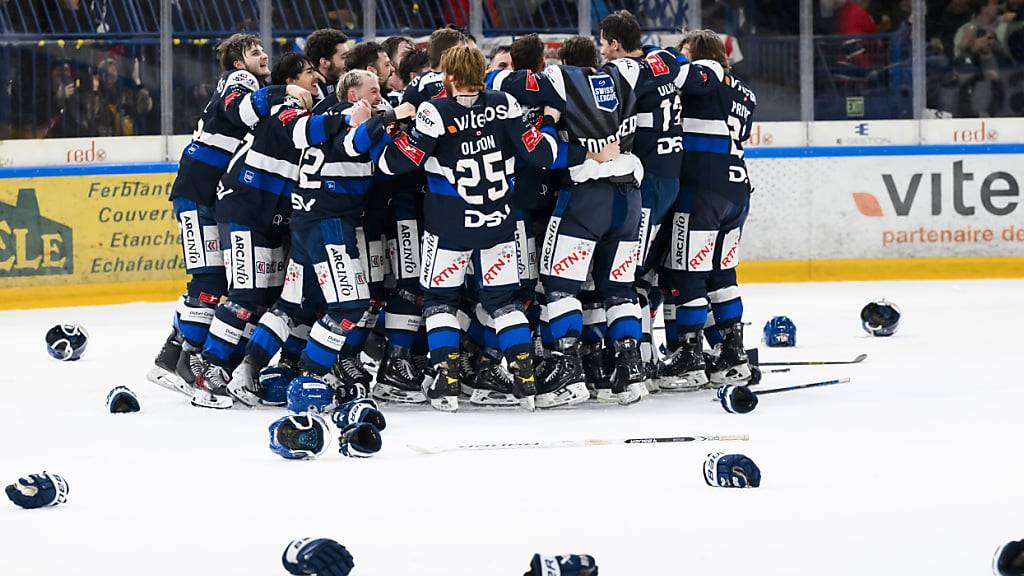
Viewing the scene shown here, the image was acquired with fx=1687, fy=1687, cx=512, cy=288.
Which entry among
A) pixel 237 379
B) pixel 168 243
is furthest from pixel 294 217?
pixel 168 243

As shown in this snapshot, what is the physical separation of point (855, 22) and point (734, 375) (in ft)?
18.2

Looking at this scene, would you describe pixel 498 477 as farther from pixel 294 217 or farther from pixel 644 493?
pixel 294 217

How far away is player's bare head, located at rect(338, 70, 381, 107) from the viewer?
681 cm

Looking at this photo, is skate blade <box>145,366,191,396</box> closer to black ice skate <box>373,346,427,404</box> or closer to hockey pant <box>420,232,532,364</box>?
black ice skate <box>373,346,427,404</box>

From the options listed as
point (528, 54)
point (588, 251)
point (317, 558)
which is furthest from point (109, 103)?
point (317, 558)

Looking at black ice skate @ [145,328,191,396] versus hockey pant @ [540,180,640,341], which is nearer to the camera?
hockey pant @ [540,180,640,341]

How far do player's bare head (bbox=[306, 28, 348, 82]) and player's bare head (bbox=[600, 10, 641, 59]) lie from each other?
119 cm

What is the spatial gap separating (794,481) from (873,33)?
7653 mm

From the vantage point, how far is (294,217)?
275 inches

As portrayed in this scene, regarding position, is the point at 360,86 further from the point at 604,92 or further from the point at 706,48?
the point at 706,48

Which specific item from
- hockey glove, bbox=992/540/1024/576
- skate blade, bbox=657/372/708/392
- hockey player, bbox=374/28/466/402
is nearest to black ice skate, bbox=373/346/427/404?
hockey player, bbox=374/28/466/402

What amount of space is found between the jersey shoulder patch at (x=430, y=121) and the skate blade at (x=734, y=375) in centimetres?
181

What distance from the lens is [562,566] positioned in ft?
12.8

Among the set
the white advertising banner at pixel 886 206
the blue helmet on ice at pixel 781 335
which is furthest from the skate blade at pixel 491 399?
the white advertising banner at pixel 886 206
